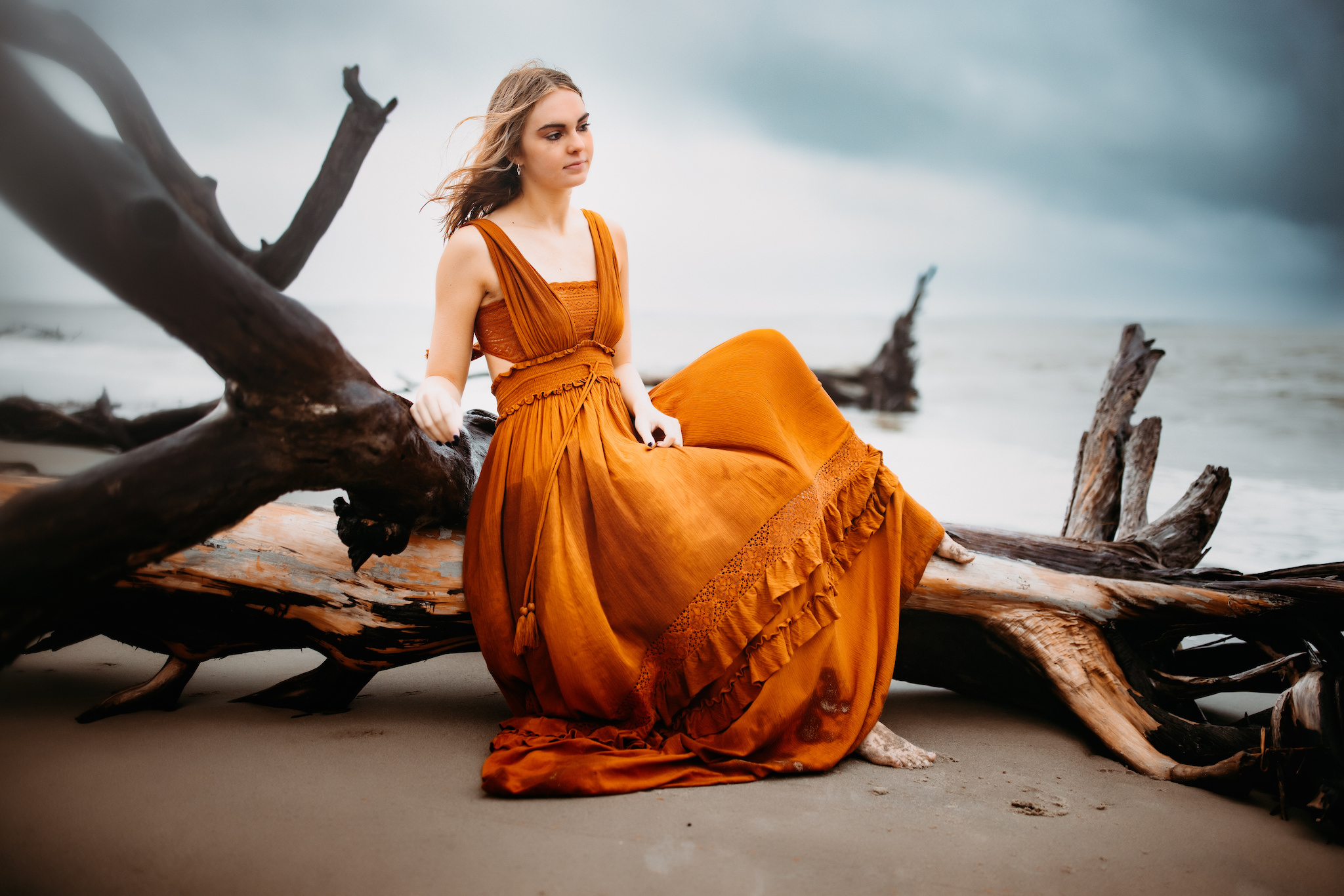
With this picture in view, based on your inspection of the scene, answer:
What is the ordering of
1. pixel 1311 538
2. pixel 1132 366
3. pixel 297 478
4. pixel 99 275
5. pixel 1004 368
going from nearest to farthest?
pixel 99 275
pixel 297 478
pixel 1132 366
pixel 1311 538
pixel 1004 368

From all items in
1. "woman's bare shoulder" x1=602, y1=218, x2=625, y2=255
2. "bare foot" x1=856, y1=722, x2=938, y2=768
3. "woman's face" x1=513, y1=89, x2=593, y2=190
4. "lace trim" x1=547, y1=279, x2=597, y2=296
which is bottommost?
"bare foot" x1=856, y1=722, x2=938, y2=768

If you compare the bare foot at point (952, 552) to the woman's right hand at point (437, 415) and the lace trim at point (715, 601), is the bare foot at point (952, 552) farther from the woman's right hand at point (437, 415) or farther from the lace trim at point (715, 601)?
the woman's right hand at point (437, 415)

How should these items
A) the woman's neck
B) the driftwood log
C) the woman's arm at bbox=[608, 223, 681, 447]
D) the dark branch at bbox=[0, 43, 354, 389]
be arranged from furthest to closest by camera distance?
the woman's neck → the woman's arm at bbox=[608, 223, 681, 447] → the driftwood log → the dark branch at bbox=[0, 43, 354, 389]

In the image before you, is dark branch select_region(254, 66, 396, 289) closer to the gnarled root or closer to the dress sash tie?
the dress sash tie

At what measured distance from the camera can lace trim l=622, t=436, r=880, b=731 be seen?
6.91 ft

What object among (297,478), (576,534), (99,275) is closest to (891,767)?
(576,534)

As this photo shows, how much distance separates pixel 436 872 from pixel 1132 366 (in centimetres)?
352

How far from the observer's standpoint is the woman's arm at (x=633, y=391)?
2438mm

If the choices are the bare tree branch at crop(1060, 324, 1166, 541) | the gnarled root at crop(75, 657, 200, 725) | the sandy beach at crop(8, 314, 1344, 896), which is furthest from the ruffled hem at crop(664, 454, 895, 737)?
the bare tree branch at crop(1060, 324, 1166, 541)

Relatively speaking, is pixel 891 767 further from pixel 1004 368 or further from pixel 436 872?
pixel 1004 368

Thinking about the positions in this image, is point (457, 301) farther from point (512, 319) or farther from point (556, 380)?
point (556, 380)

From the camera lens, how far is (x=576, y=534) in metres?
2.21

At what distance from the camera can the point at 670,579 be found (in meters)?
2.11

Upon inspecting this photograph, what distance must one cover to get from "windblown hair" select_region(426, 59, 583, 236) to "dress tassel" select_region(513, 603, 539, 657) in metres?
1.25
